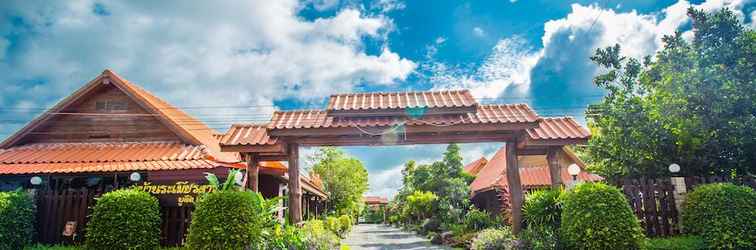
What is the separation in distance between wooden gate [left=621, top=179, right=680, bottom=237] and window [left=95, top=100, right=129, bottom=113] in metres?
15.3

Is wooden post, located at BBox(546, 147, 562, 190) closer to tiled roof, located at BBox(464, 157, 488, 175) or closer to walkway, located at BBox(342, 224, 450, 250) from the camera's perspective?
walkway, located at BBox(342, 224, 450, 250)

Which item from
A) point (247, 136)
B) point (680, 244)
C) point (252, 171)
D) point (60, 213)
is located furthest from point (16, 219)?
point (680, 244)

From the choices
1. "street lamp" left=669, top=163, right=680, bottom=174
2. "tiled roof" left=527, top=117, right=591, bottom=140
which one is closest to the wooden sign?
"tiled roof" left=527, top=117, right=591, bottom=140

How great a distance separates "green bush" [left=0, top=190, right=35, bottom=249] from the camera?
9.88m

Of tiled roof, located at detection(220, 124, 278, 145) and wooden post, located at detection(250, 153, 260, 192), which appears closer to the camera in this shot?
tiled roof, located at detection(220, 124, 278, 145)

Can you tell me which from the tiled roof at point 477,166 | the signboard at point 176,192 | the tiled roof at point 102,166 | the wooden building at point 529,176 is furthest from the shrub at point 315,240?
the tiled roof at point 477,166

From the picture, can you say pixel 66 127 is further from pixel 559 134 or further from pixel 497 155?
pixel 497 155

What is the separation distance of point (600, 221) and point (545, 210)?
1.50 metres

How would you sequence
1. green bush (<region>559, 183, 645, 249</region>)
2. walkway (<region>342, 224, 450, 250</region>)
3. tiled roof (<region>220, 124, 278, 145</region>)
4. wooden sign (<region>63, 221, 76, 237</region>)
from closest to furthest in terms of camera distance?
green bush (<region>559, 183, 645, 249</region>) < tiled roof (<region>220, 124, 278, 145</region>) < wooden sign (<region>63, 221, 76, 237</region>) < walkway (<region>342, 224, 450, 250</region>)

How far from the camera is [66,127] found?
15.6m

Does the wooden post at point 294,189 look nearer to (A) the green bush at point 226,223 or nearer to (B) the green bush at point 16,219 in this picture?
(A) the green bush at point 226,223

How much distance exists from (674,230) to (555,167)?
278 cm

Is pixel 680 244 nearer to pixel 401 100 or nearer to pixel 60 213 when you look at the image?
pixel 401 100

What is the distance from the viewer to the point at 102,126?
15.5m
